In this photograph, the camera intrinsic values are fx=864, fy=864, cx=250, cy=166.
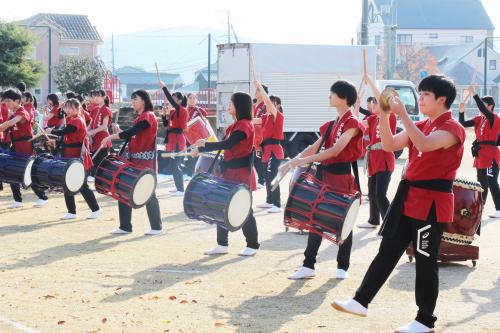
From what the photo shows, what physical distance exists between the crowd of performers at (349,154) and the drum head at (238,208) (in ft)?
0.58

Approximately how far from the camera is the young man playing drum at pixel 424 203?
543cm

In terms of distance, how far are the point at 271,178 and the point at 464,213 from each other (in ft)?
18.4

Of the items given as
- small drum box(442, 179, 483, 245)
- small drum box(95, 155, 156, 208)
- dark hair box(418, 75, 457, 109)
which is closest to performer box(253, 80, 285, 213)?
small drum box(95, 155, 156, 208)

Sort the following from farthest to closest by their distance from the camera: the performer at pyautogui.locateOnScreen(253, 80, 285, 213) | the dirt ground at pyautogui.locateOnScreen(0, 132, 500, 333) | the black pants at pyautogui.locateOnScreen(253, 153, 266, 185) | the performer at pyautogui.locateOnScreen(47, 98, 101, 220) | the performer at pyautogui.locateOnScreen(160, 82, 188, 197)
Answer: the performer at pyautogui.locateOnScreen(160, 82, 188, 197), the black pants at pyautogui.locateOnScreen(253, 153, 266, 185), the performer at pyautogui.locateOnScreen(253, 80, 285, 213), the performer at pyautogui.locateOnScreen(47, 98, 101, 220), the dirt ground at pyautogui.locateOnScreen(0, 132, 500, 333)

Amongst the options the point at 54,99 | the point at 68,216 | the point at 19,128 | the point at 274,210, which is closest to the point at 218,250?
the point at 68,216

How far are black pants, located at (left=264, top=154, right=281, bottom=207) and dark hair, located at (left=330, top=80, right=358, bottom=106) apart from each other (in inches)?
219

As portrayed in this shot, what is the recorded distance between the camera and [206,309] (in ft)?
20.9

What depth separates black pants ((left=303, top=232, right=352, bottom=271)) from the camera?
7.47m

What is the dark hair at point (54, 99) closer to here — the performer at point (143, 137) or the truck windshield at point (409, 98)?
the performer at point (143, 137)

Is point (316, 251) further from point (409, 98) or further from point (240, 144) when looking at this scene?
point (409, 98)

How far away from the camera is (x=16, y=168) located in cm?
1175

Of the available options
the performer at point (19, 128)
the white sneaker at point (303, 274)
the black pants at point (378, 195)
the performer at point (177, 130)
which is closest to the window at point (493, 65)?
the performer at point (177, 130)

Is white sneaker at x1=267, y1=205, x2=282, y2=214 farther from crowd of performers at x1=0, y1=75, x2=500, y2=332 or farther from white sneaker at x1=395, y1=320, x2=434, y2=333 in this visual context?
white sneaker at x1=395, y1=320, x2=434, y2=333

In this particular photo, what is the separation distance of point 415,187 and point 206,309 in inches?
72.8
